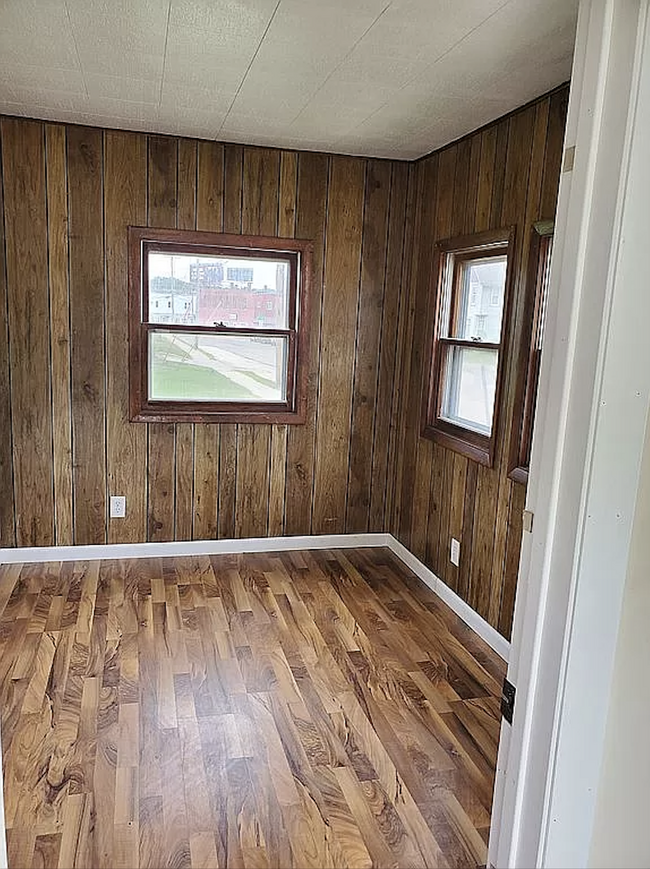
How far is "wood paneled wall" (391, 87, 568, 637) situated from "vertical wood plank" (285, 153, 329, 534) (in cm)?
54

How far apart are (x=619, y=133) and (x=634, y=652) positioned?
1.03 m

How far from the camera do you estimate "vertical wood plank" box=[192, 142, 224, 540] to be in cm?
373

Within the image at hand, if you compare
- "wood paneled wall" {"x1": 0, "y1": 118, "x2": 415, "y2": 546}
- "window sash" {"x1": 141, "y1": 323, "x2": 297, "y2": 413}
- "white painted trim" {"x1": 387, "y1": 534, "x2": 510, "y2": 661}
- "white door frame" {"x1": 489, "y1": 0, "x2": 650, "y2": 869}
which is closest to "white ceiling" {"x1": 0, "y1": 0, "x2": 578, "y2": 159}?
"wood paneled wall" {"x1": 0, "y1": 118, "x2": 415, "y2": 546}

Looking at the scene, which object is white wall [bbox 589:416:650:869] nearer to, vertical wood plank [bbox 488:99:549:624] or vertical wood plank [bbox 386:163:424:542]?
vertical wood plank [bbox 488:99:549:624]

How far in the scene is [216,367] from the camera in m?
3.99

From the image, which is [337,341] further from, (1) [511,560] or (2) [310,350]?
(1) [511,560]

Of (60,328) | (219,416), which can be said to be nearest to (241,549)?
(219,416)

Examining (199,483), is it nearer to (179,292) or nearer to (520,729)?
(179,292)

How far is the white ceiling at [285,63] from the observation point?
2.11 meters

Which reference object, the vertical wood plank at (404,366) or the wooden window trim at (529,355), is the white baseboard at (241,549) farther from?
the wooden window trim at (529,355)

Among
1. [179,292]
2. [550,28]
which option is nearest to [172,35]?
[550,28]

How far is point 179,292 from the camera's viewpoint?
12.6ft

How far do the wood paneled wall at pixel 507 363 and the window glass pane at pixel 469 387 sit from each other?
193 mm

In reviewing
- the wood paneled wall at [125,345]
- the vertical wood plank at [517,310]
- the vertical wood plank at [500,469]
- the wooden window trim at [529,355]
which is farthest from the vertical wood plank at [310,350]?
the wooden window trim at [529,355]
